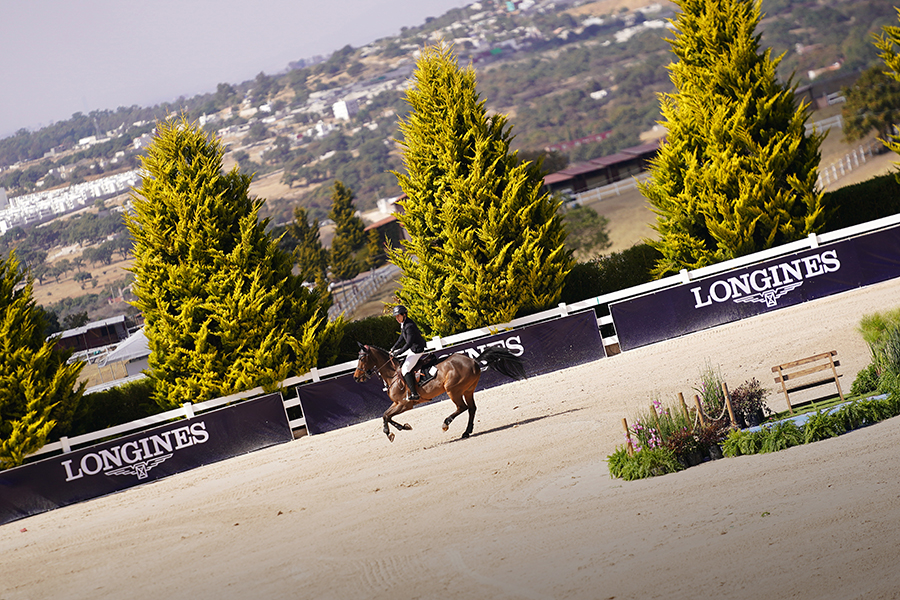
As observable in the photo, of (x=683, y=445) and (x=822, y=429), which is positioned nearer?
(x=822, y=429)

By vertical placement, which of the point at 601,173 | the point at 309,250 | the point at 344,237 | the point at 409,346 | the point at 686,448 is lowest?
the point at 686,448

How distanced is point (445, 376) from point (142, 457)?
760 centimetres

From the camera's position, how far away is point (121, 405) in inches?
787

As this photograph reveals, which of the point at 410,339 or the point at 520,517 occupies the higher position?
the point at 410,339

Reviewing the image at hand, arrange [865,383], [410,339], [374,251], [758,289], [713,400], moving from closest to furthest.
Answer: [713,400] → [865,383] → [410,339] → [758,289] → [374,251]

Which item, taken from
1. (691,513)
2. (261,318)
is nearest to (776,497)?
(691,513)

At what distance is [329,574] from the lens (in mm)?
8188

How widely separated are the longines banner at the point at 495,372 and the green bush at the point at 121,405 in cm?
474

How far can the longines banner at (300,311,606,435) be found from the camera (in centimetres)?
1811

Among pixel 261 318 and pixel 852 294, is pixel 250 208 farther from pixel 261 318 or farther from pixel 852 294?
pixel 852 294

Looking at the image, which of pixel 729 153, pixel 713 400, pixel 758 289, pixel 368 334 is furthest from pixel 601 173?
pixel 713 400

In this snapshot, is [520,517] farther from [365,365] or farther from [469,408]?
[365,365]

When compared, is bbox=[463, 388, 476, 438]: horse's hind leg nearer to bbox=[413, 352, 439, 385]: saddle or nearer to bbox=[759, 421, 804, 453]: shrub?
bbox=[413, 352, 439, 385]: saddle

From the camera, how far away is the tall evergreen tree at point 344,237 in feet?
268
